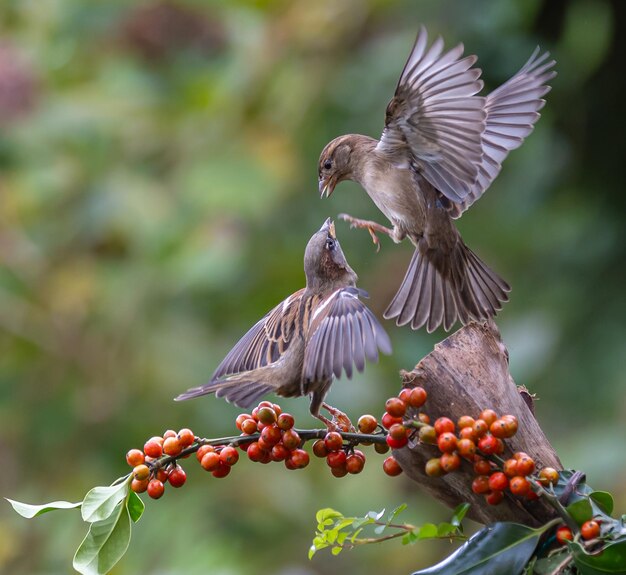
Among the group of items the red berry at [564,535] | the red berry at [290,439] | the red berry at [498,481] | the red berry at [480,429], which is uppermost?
the red berry at [290,439]

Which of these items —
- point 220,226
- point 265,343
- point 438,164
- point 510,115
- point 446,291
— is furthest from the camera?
point 220,226

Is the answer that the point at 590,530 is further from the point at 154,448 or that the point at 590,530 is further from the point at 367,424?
the point at 154,448

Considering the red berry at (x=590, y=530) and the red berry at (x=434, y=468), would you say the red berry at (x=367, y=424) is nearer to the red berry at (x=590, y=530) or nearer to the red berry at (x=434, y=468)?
the red berry at (x=434, y=468)

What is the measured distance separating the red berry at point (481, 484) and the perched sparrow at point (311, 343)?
32 centimetres

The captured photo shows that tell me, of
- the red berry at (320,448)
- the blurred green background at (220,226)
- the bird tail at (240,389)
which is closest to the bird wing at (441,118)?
the bird tail at (240,389)

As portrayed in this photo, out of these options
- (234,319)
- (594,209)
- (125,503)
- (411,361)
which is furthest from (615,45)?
(125,503)

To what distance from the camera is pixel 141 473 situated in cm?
227

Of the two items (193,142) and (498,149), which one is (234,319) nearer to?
(193,142)

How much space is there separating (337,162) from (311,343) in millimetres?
1358

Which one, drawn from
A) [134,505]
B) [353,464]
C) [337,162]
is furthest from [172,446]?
[337,162]

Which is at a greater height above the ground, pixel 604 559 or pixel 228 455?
pixel 228 455

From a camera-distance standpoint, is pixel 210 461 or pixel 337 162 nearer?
pixel 210 461

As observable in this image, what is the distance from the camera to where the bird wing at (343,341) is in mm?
2338

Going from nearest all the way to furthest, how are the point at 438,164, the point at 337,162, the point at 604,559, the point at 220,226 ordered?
the point at 604,559 < the point at 438,164 < the point at 337,162 < the point at 220,226
